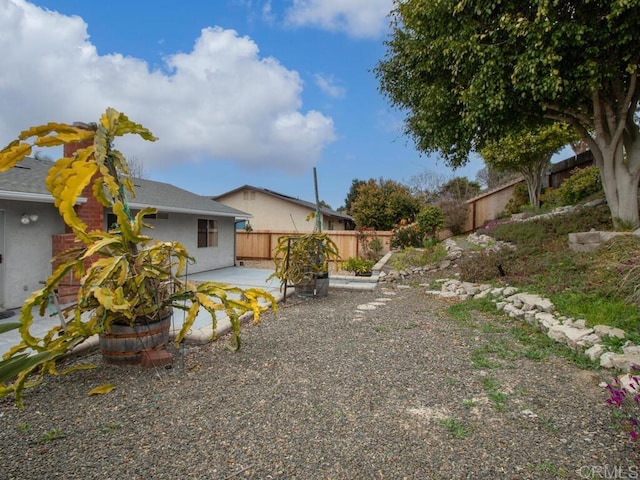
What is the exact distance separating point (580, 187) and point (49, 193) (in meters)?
14.3

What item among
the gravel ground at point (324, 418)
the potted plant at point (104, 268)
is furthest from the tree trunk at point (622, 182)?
the potted plant at point (104, 268)

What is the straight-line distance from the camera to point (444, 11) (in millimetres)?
6680

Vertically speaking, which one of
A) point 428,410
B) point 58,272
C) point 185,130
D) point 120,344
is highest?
point 185,130

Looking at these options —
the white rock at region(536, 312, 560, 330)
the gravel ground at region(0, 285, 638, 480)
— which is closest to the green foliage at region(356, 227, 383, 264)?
the white rock at region(536, 312, 560, 330)

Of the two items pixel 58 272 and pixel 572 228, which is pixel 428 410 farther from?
pixel 572 228

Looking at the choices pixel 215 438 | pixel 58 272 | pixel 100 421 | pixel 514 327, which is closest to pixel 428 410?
pixel 215 438

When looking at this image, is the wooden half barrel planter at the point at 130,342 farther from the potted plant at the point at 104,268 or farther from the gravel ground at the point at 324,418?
the gravel ground at the point at 324,418

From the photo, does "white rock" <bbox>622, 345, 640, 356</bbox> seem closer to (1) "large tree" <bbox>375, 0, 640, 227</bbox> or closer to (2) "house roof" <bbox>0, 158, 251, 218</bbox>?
(1) "large tree" <bbox>375, 0, 640, 227</bbox>

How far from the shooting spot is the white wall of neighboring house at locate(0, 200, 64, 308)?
580 centimetres

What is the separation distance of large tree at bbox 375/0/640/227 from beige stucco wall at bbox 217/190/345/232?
507 inches

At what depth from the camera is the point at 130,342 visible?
339cm

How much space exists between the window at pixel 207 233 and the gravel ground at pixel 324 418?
24.9 ft

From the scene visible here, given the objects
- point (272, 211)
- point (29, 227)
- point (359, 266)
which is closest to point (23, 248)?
point (29, 227)

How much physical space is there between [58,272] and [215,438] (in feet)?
6.55
